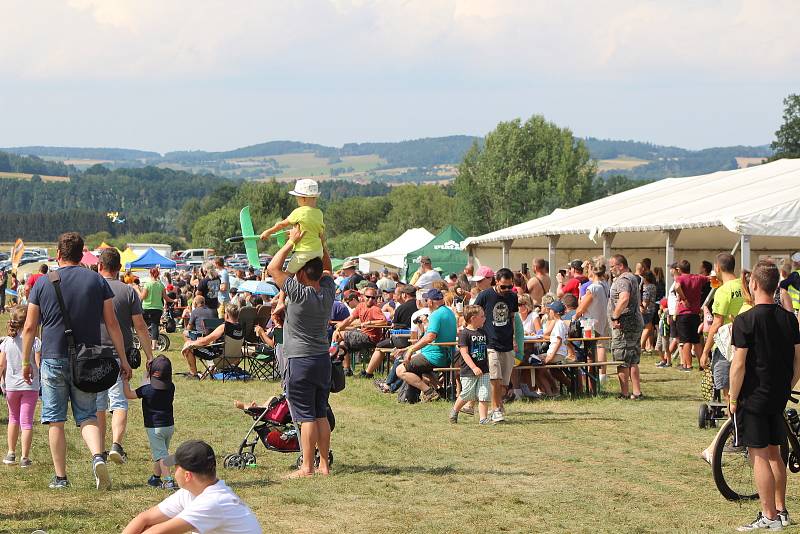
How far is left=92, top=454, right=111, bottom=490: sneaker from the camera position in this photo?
7168 millimetres

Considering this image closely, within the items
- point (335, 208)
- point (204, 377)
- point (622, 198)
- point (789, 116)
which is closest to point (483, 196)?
point (789, 116)

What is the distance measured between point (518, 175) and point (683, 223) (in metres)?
59.5

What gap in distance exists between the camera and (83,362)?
7.00 metres

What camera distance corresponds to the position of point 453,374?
12.8m

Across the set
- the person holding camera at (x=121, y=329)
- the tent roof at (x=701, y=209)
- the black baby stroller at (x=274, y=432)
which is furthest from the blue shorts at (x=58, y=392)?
the tent roof at (x=701, y=209)

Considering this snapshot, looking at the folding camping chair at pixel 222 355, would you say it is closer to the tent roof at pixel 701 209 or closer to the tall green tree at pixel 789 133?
the tent roof at pixel 701 209

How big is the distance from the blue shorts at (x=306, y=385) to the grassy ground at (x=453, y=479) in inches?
19.1

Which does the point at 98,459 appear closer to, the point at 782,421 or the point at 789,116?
the point at 782,421

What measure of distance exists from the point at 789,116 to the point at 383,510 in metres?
75.6

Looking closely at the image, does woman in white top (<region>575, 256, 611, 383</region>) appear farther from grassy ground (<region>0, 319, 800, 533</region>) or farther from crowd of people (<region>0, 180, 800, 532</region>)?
grassy ground (<region>0, 319, 800, 533</region>)

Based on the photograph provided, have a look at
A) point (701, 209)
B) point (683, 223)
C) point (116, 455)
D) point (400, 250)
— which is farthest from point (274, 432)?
point (400, 250)

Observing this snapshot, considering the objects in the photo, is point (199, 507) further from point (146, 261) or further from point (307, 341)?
point (146, 261)

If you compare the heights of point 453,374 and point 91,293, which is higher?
point 91,293

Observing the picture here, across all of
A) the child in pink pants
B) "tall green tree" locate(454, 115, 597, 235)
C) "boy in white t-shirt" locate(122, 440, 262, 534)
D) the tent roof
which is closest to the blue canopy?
the tent roof
